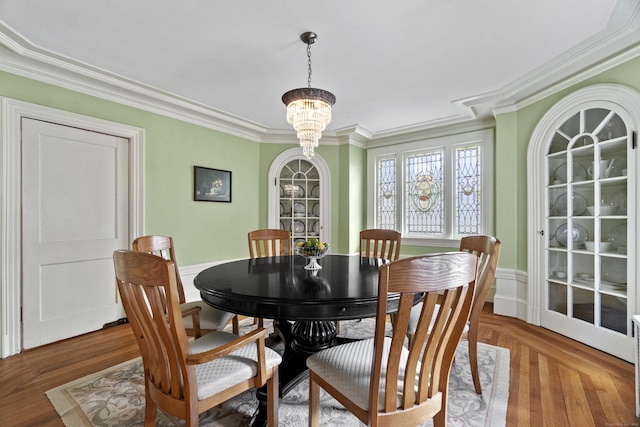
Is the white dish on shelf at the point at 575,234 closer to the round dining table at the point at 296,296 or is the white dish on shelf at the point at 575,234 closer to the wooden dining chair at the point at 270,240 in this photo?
the round dining table at the point at 296,296

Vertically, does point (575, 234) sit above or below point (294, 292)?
above

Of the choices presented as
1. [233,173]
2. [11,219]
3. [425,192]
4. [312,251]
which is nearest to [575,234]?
[425,192]

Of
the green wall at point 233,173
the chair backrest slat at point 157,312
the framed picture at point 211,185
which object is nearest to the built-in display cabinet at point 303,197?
the green wall at point 233,173

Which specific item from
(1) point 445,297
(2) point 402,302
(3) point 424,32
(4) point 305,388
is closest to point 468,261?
Answer: (1) point 445,297

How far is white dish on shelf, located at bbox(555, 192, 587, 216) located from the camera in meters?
2.73

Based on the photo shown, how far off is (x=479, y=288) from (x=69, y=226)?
3.41 metres

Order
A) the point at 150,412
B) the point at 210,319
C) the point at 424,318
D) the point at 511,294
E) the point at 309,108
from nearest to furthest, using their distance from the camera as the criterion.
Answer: the point at 424,318, the point at 150,412, the point at 210,319, the point at 309,108, the point at 511,294

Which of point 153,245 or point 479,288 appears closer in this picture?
point 479,288

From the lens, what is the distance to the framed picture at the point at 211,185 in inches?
149

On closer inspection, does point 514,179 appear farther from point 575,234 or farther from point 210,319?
point 210,319

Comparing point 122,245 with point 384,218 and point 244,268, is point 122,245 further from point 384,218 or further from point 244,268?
point 384,218

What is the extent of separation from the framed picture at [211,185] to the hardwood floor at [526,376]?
171 cm

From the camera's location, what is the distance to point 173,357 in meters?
1.12

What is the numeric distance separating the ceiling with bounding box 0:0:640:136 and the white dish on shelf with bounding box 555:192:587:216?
110 centimetres
